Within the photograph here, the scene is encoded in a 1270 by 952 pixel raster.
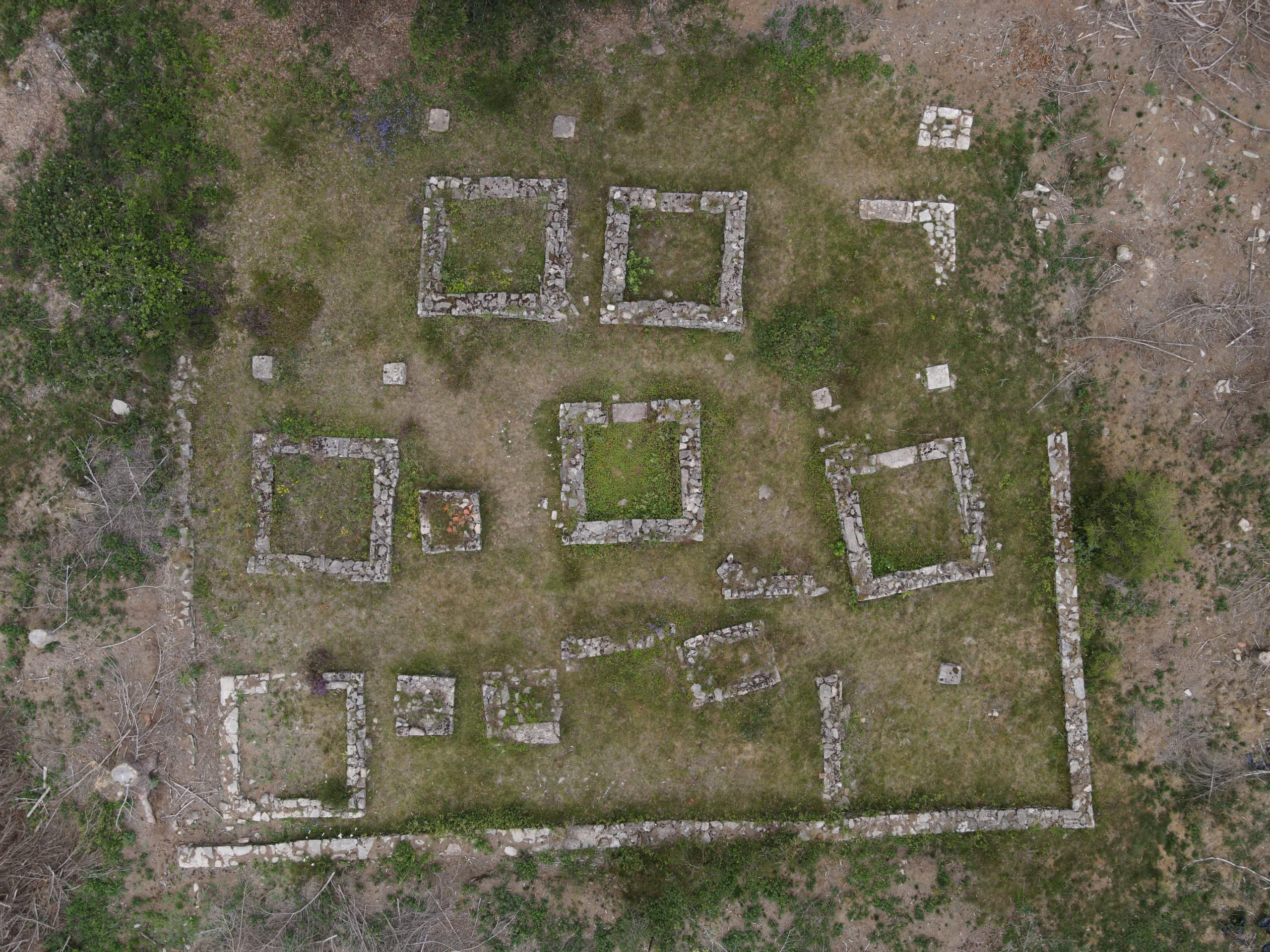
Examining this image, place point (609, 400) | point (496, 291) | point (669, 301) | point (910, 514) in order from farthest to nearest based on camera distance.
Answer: point (910, 514)
point (609, 400)
point (669, 301)
point (496, 291)

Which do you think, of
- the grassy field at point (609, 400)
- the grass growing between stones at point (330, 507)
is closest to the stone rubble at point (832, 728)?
the grassy field at point (609, 400)

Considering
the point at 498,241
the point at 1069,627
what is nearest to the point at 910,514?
the point at 1069,627

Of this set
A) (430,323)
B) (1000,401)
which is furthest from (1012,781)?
(430,323)

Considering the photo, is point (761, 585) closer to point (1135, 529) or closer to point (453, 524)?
point (453, 524)

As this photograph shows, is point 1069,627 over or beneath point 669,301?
beneath

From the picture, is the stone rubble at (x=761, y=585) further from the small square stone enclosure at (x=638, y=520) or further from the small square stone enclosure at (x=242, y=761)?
the small square stone enclosure at (x=242, y=761)

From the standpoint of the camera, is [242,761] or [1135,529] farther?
[242,761]

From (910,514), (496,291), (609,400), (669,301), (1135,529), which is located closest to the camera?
(1135,529)
